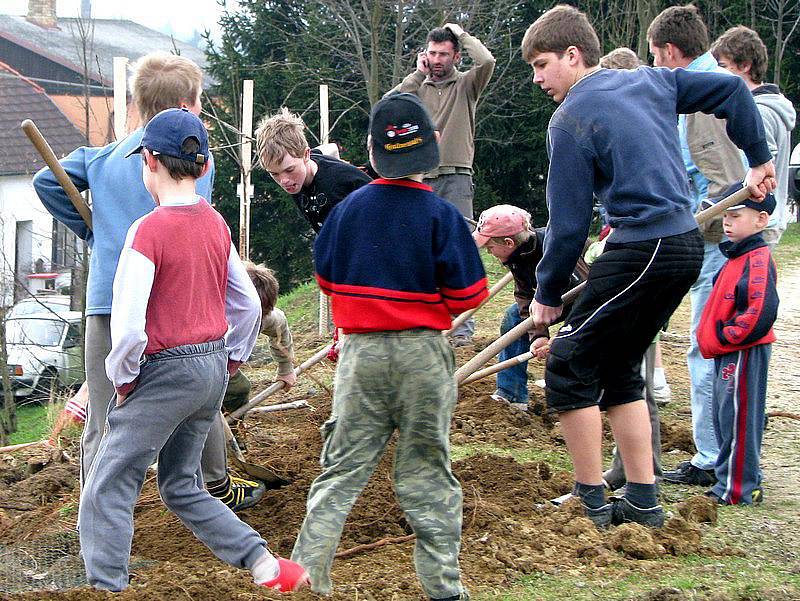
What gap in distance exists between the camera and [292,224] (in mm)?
21922

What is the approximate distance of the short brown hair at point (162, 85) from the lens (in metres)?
4.38

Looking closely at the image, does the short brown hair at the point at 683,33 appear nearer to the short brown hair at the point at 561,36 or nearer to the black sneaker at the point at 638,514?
the short brown hair at the point at 561,36

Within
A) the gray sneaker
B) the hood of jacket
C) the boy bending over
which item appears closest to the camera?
the boy bending over

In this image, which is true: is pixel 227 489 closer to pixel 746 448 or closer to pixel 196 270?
pixel 196 270

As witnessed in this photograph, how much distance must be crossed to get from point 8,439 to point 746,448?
13833mm

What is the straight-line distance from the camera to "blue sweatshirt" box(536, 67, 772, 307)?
4234mm

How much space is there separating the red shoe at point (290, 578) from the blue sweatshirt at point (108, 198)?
1354mm

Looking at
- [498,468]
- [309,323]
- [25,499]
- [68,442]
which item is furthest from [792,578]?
[309,323]

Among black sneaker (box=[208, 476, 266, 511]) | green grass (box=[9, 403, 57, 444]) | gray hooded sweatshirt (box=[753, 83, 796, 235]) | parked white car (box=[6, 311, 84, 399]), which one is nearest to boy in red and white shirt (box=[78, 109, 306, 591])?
black sneaker (box=[208, 476, 266, 511])

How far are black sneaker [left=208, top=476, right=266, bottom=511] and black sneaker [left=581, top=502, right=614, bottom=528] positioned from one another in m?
1.65

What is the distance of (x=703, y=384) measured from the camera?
223 inches

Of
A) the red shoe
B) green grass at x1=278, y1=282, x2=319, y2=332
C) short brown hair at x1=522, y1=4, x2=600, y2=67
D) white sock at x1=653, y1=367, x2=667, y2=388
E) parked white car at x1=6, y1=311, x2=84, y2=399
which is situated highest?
short brown hair at x1=522, y1=4, x2=600, y2=67

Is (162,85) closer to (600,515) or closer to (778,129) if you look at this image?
(600,515)

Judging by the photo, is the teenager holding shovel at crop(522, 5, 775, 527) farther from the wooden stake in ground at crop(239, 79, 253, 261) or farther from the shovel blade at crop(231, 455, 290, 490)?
the wooden stake in ground at crop(239, 79, 253, 261)
